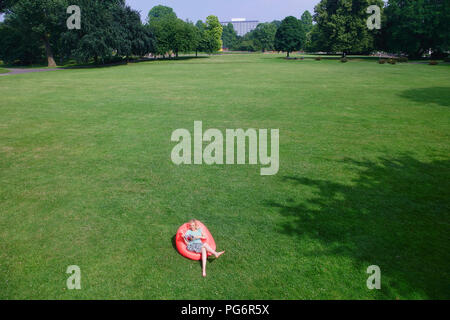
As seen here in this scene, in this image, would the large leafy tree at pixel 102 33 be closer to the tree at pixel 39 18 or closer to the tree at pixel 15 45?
the tree at pixel 39 18

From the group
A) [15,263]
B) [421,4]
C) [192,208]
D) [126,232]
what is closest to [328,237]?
[192,208]

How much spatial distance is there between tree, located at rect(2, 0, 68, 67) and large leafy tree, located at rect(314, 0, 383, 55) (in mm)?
55138

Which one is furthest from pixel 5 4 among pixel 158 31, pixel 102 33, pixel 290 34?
pixel 290 34

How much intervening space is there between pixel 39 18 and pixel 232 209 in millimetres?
60175

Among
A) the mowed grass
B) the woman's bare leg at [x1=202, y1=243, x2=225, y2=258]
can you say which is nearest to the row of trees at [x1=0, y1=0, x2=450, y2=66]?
the mowed grass

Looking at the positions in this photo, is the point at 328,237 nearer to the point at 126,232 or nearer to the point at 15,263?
the point at 126,232

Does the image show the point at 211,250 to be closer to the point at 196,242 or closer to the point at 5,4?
the point at 196,242

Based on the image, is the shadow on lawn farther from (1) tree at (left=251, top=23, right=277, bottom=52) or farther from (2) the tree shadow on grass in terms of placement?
(1) tree at (left=251, top=23, right=277, bottom=52)

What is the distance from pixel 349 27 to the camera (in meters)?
66.6

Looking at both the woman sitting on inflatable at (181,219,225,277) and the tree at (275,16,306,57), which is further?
the tree at (275,16,306,57)

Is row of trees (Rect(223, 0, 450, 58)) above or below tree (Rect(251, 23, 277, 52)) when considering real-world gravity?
below

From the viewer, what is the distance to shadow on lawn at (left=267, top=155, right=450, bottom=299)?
5.78 metres
